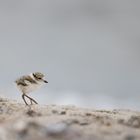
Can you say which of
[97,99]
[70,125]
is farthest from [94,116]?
[97,99]

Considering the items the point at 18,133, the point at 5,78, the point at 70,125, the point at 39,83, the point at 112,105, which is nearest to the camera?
the point at 18,133

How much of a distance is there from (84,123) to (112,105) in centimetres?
1797

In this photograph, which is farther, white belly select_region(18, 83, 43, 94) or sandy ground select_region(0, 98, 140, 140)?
white belly select_region(18, 83, 43, 94)

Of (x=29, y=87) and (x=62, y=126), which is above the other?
(x=29, y=87)

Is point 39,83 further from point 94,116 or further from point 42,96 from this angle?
point 42,96

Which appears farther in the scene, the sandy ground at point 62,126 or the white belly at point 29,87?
the white belly at point 29,87

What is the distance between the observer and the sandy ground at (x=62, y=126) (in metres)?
9.39

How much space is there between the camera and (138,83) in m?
34.7

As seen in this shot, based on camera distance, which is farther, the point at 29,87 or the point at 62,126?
the point at 29,87

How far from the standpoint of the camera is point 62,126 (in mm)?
9672

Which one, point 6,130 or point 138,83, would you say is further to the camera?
point 138,83

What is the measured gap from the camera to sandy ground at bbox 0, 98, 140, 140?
9.39m

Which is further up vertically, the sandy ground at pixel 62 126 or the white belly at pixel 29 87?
the white belly at pixel 29 87

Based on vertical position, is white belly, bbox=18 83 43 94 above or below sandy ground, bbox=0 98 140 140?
above
